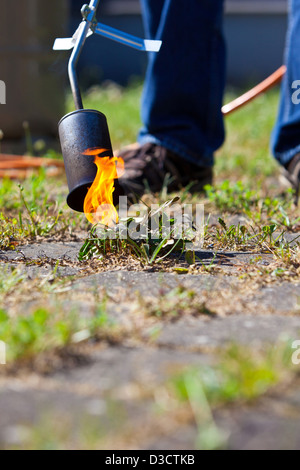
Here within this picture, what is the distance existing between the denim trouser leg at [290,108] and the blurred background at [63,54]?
1.01m

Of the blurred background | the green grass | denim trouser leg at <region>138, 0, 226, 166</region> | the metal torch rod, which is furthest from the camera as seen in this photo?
the blurred background

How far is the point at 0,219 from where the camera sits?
85.2 inches

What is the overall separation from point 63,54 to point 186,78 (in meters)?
0.58

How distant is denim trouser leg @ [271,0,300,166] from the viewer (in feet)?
9.18

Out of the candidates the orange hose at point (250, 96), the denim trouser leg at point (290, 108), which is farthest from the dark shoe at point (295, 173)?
the orange hose at point (250, 96)

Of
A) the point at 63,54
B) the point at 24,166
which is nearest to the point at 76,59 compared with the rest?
the point at 63,54

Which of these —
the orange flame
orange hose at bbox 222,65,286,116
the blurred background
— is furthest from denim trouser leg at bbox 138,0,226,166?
the orange flame

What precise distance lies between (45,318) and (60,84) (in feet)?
12.0

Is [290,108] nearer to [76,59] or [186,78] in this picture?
[186,78]

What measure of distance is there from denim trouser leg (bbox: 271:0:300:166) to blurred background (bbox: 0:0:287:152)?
3.31 feet

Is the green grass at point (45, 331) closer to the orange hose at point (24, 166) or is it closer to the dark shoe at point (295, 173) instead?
the dark shoe at point (295, 173)

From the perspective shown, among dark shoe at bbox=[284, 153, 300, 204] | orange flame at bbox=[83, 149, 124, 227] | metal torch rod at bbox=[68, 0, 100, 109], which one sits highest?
metal torch rod at bbox=[68, 0, 100, 109]

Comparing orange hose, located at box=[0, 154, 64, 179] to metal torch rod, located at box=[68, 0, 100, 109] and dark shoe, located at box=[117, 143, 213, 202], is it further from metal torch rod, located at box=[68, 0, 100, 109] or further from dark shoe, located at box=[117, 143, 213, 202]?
metal torch rod, located at box=[68, 0, 100, 109]
